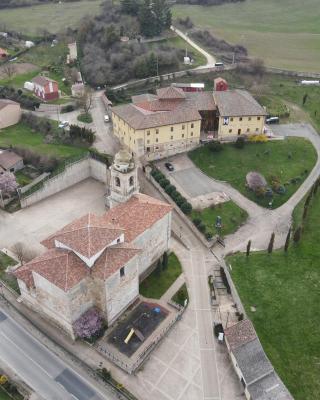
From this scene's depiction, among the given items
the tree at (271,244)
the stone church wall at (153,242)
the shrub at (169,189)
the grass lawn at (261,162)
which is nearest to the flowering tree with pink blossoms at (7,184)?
the shrub at (169,189)

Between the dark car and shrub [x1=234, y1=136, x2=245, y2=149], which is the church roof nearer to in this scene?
the dark car

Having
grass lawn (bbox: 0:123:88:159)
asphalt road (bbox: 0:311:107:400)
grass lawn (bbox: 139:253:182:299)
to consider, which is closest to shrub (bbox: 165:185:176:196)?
grass lawn (bbox: 139:253:182:299)

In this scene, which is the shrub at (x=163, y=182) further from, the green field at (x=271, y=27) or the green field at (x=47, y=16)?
the green field at (x=47, y=16)

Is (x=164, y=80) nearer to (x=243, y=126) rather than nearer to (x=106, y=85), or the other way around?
(x=106, y=85)

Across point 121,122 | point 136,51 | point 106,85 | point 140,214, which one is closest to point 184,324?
point 140,214

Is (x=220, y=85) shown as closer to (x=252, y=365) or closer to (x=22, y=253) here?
(x=22, y=253)

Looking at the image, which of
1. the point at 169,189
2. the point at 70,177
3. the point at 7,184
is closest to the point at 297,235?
the point at 169,189
